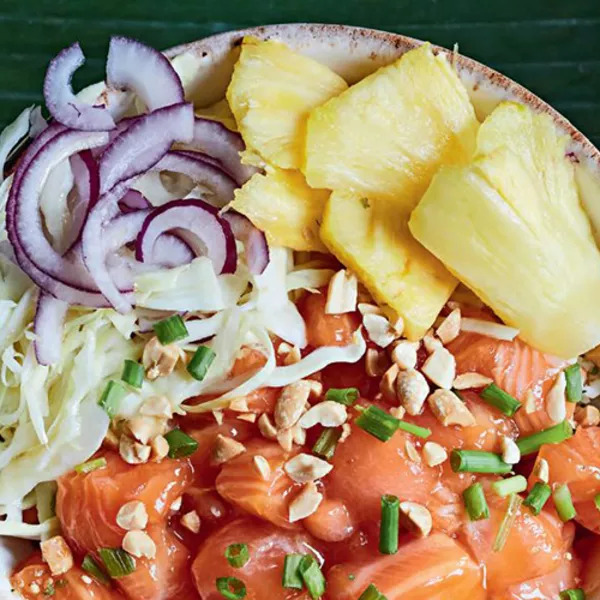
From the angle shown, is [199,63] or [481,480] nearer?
[481,480]

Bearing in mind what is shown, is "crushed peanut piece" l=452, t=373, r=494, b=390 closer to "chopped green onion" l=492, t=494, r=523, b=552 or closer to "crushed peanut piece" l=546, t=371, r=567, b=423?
"crushed peanut piece" l=546, t=371, r=567, b=423

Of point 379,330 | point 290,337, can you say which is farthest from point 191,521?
point 379,330

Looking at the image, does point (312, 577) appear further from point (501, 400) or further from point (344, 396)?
point (501, 400)

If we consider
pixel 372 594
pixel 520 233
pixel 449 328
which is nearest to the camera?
pixel 372 594

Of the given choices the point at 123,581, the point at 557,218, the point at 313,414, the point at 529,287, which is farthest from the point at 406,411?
the point at 123,581

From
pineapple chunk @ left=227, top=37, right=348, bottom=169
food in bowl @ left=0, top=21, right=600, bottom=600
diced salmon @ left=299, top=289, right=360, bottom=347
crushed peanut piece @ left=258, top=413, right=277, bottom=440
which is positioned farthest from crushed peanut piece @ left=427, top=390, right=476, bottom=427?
pineapple chunk @ left=227, top=37, right=348, bottom=169

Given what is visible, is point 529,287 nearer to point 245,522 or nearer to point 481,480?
point 481,480
